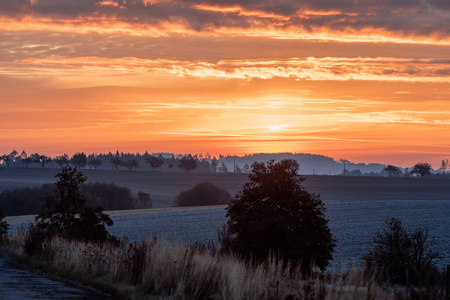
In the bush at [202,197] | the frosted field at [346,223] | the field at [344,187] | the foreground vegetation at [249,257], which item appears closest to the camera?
the foreground vegetation at [249,257]

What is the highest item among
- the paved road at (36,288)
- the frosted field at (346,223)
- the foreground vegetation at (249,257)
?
the foreground vegetation at (249,257)

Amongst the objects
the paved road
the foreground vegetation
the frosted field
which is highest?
the foreground vegetation

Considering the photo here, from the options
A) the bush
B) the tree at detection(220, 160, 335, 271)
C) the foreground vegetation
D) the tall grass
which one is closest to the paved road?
the foreground vegetation

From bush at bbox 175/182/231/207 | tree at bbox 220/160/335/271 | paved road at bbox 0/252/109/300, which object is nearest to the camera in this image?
paved road at bbox 0/252/109/300

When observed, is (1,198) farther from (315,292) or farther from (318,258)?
(315,292)

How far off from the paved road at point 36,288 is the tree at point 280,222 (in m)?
7.83

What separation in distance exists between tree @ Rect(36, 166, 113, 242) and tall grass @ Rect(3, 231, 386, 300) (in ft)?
34.9

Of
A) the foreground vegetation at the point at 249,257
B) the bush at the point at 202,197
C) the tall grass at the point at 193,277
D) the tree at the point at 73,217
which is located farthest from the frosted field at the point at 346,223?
the bush at the point at 202,197

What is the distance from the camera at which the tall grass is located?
1169cm

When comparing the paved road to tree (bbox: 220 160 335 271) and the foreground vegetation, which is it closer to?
the foreground vegetation

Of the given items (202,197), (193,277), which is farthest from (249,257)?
(202,197)

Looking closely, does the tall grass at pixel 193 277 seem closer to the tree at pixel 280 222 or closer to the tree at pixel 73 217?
the tree at pixel 280 222

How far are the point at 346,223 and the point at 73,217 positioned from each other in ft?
150

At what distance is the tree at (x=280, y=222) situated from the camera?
2372 centimetres
